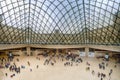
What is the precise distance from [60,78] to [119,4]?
1804cm

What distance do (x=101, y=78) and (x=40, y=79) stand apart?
1170 centimetres

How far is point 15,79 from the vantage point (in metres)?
49.8

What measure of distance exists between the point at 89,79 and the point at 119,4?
15344 mm

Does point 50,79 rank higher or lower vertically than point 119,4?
lower

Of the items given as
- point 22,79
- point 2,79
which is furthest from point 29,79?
point 2,79

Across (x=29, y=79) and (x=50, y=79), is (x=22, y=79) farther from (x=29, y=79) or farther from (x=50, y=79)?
(x=50, y=79)

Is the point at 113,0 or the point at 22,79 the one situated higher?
the point at 113,0

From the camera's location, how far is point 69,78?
49938 mm

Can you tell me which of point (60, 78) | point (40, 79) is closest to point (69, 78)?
point (60, 78)

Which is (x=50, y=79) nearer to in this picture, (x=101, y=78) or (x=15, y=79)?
(x=15, y=79)

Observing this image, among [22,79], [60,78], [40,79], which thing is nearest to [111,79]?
[60,78]

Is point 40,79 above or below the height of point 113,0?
below

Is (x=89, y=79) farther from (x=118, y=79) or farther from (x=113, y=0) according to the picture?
(x=113, y=0)

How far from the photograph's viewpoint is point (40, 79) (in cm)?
4984
